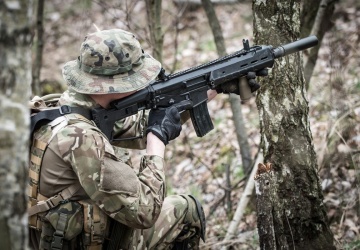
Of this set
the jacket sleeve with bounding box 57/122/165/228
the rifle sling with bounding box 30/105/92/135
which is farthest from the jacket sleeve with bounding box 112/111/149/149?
the jacket sleeve with bounding box 57/122/165/228

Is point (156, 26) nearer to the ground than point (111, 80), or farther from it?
farther from it

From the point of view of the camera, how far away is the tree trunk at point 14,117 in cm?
182

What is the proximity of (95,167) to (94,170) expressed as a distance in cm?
2

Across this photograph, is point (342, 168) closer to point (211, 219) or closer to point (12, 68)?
point (211, 219)

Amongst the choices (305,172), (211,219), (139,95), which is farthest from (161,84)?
(211,219)

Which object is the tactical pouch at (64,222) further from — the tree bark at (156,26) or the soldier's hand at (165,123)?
the tree bark at (156,26)

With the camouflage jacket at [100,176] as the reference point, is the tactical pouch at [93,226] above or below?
below

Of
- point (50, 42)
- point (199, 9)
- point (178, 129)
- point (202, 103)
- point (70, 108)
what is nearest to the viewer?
point (70, 108)

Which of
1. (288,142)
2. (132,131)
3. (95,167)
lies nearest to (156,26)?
(132,131)

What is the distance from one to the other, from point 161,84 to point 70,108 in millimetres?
650

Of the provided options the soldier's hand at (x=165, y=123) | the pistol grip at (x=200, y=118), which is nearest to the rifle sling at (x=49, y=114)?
the soldier's hand at (x=165, y=123)

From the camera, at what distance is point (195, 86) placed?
12.8ft

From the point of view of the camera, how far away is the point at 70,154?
323cm

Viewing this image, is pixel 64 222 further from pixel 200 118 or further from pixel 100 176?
pixel 200 118
